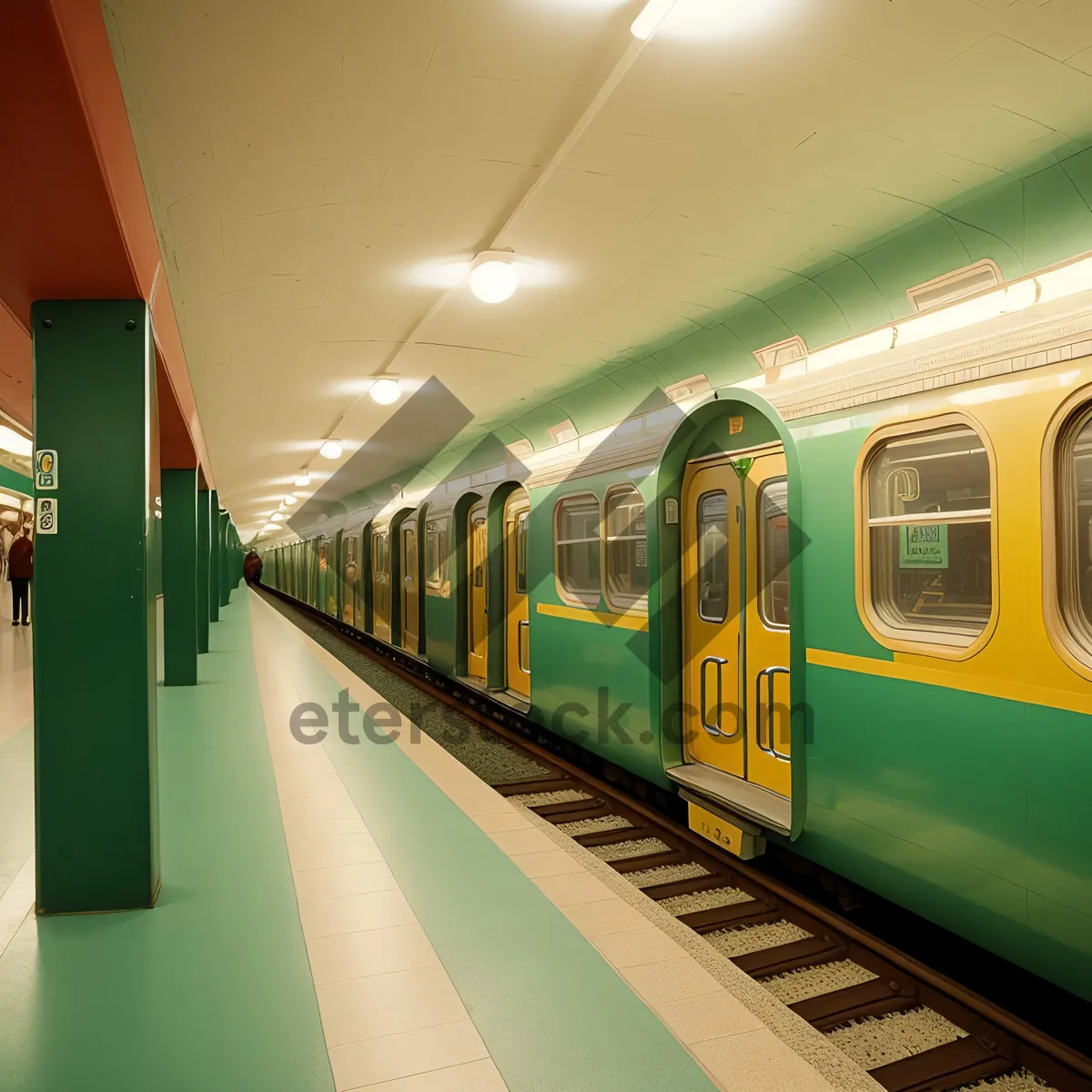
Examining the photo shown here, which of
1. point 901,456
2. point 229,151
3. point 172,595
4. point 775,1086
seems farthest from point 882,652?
point 172,595

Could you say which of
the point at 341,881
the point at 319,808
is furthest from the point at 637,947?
the point at 319,808

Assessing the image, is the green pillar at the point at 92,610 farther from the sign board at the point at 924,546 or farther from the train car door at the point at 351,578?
the train car door at the point at 351,578

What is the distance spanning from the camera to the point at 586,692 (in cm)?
612

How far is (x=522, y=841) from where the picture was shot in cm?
432

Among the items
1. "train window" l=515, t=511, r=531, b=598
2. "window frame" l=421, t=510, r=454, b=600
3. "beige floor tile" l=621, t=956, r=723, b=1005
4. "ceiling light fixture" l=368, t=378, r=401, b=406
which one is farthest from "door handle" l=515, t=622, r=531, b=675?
"beige floor tile" l=621, t=956, r=723, b=1005

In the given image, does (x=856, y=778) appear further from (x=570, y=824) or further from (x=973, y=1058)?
(x=570, y=824)

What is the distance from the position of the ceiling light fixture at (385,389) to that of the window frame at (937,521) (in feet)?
14.6

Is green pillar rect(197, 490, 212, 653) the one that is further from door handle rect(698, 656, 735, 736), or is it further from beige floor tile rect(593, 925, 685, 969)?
beige floor tile rect(593, 925, 685, 969)

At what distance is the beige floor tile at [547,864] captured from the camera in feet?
12.7

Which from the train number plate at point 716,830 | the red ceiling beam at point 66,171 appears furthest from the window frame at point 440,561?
the red ceiling beam at point 66,171

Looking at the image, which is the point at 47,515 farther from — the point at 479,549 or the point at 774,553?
the point at 479,549

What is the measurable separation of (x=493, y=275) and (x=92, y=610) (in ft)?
8.04

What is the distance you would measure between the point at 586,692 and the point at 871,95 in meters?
4.36

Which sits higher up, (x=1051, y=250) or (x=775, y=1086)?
(x=1051, y=250)
